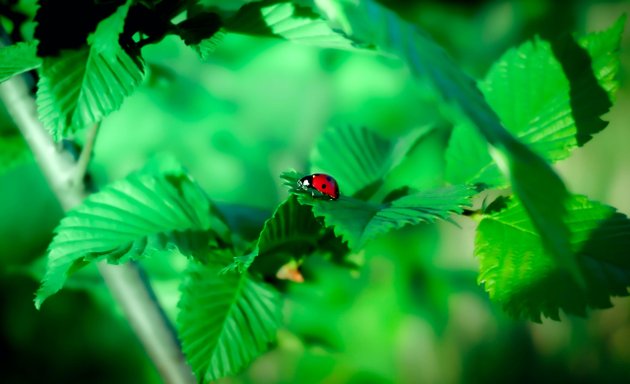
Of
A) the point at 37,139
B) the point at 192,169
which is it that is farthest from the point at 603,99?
the point at 192,169

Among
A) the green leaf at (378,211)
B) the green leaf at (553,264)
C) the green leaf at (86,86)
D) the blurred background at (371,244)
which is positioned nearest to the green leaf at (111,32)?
the green leaf at (86,86)

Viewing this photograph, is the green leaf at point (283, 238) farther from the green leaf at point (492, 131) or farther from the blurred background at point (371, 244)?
the blurred background at point (371, 244)

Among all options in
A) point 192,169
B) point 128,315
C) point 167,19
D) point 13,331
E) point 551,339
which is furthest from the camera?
point 551,339

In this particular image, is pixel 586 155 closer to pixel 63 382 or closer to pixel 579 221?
pixel 579 221

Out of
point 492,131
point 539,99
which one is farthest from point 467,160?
point 492,131

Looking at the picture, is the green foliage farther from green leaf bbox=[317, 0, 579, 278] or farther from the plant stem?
the plant stem
